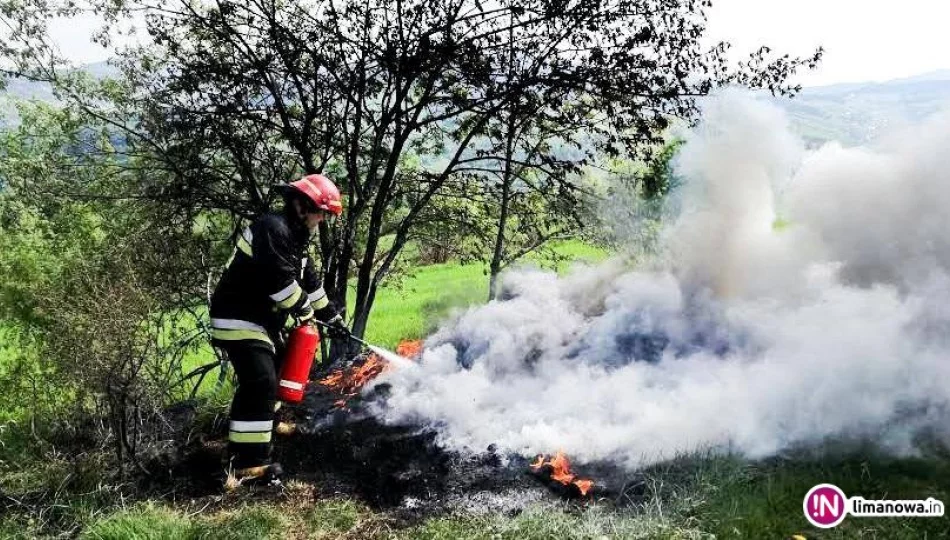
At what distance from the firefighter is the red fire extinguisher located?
0.96 ft

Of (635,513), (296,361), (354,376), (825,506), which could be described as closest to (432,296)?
(354,376)

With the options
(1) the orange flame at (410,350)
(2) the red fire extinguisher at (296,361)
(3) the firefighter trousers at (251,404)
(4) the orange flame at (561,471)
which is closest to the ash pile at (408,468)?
(4) the orange flame at (561,471)

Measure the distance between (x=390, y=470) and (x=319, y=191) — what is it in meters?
2.51

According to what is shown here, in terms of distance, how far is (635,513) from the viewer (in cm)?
454

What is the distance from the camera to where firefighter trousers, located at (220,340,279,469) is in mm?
5645

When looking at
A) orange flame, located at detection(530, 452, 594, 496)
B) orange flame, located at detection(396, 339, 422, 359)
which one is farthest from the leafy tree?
orange flame, located at detection(530, 452, 594, 496)

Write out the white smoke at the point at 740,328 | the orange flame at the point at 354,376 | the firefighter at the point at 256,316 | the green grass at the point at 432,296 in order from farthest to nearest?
the green grass at the point at 432,296 < the orange flame at the point at 354,376 < the firefighter at the point at 256,316 < the white smoke at the point at 740,328

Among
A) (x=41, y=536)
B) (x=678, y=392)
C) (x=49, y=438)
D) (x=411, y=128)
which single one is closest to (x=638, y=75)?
(x=411, y=128)

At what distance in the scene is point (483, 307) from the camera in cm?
778

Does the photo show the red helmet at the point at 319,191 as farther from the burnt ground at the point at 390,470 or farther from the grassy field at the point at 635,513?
the grassy field at the point at 635,513

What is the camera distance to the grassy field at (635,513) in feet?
14.0

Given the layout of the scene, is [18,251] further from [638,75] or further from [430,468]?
[638,75]

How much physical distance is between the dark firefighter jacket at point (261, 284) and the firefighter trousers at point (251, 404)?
135 millimetres

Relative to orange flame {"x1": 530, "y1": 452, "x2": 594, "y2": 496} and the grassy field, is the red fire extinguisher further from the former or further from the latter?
orange flame {"x1": 530, "y1": 452, "x2": 594, "y2": 496}
